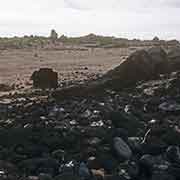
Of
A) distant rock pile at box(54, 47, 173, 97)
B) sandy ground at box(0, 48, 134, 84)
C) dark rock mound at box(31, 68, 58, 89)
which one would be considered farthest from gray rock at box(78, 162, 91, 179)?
sandy ground at box(0, 48, 134, 84)

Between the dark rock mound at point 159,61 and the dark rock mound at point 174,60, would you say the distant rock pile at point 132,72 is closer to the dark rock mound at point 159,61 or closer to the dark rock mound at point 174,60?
the dark rock mound at point 159,61

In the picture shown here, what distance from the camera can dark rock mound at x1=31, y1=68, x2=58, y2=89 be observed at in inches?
671

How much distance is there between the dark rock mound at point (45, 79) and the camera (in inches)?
671

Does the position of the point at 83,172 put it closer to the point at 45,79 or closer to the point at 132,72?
the point at 132,72

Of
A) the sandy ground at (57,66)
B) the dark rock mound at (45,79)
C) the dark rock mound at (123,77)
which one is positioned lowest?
the sandy ground at (57,66)

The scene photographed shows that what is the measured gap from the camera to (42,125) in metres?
10.3

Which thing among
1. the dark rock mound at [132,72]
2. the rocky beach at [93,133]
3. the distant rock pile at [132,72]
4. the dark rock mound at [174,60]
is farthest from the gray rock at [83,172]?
the dark rock mound at [174,60]

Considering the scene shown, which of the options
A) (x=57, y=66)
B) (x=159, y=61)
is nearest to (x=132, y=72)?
(x=159, y=61)

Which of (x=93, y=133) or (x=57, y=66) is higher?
(x=93, y=133)

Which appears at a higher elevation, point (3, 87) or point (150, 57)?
point (150, 57)

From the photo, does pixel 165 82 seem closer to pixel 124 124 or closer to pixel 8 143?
pixel 124 124

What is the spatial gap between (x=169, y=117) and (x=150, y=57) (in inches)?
244

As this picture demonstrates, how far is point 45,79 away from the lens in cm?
1727

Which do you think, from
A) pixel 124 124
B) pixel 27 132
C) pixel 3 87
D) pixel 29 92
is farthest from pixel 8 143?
pixel 3 87
